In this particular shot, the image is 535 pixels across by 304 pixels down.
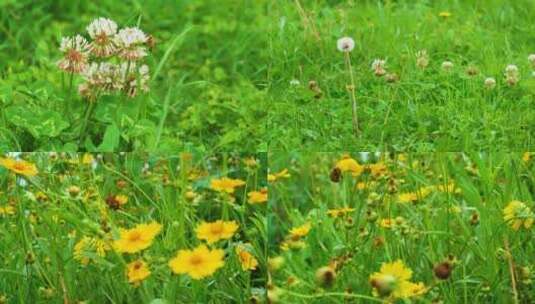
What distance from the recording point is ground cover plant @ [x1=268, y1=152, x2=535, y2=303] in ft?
6.45

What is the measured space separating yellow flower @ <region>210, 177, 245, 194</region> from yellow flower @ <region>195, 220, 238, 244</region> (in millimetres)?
123

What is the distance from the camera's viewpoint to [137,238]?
192 cm

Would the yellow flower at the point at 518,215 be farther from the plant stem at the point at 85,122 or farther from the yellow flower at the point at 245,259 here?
the plant stem at the point at 85,122

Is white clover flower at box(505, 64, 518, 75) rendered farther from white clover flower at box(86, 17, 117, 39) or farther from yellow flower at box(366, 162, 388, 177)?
white clover flower at box(86, 17, 117, 39)

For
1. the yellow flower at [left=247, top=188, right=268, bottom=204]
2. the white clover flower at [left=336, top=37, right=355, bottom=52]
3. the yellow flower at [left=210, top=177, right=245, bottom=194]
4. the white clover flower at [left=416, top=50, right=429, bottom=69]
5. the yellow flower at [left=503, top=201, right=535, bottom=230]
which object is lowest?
the yellow flower at [left=503, top=201, right=535, bottom=230]

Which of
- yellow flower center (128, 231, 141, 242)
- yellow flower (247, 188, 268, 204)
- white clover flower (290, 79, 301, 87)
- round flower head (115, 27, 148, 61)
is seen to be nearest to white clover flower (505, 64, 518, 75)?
white clover flower (290, 79, 301, 87)

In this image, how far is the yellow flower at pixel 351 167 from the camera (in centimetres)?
215

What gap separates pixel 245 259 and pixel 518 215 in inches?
19.7

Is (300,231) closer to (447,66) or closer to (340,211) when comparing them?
(340,211)

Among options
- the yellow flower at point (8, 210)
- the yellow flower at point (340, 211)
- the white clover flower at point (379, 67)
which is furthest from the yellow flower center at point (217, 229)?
the white clover flower at point (379, 67)

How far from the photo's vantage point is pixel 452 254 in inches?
79.7

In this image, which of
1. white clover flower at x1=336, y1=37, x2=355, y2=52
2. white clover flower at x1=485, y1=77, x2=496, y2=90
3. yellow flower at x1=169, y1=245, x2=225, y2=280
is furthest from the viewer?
white clover flower at x1=336, y1=37, x2=355, y2=52

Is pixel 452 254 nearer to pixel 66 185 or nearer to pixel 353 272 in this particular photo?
pixel 353 272

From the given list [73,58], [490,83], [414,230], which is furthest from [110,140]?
[490,83]
